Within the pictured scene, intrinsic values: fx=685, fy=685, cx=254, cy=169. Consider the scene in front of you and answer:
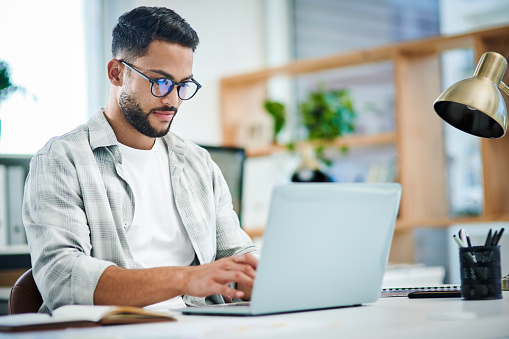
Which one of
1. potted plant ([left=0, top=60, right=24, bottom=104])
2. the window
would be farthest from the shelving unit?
potted plant ([left=0, top=60, right=24, bottom=104])

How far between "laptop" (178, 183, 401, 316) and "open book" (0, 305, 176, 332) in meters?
0.13

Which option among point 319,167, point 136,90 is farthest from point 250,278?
point 319,167

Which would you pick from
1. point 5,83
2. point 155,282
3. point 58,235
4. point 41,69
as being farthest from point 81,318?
point 41,69

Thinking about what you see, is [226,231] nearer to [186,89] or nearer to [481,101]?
[186,89]

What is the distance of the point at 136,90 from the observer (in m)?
1.73

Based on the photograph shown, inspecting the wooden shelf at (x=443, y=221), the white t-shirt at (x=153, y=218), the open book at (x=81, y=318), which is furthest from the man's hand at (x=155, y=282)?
the wooden shelf at (x=443, y=221)

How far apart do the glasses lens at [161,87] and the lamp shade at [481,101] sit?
65 centimetres

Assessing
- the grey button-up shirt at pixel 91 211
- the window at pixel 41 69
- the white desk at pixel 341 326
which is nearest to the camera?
the white desk at pixel 341 326

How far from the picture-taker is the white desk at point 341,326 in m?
0.91

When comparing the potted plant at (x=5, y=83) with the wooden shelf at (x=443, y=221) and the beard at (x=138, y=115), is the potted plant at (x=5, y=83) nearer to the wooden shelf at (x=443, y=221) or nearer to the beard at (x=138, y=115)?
the beard at (x=138, y=115)

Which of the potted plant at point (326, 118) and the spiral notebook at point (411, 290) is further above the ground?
the potted plant at point (326, 118)

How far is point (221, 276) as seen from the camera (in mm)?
1235

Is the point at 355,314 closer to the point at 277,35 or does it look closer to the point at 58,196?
the point at 58,196

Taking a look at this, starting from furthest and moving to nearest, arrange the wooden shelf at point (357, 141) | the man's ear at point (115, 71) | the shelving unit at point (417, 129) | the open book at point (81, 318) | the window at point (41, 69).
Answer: the wooden shelf at point (357, 141), the shelving unit at point (417, 129), the window at point (41, 69), the man's ear at point (115, 71), the open book at point (81, 318)
